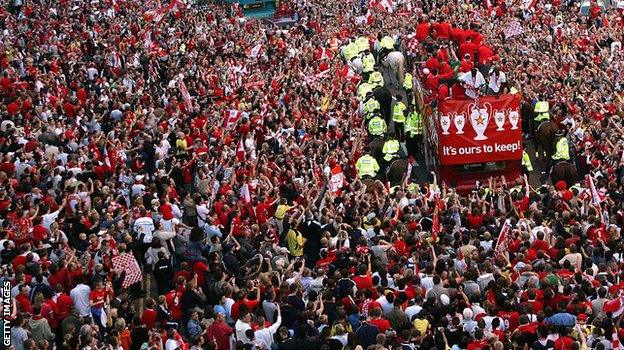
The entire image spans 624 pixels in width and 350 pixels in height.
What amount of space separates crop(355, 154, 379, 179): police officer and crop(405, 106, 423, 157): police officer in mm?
3331

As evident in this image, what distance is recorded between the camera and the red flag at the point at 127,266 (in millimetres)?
18203

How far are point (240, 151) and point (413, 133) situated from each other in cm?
491

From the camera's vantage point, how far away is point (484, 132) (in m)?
24.5

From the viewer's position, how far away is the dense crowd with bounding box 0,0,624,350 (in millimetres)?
15906

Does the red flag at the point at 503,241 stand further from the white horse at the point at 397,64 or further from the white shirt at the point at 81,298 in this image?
the white horse at the point at 397,64

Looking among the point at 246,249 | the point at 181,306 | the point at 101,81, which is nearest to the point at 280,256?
the point at 246,249

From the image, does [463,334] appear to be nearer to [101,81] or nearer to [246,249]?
[246,249]

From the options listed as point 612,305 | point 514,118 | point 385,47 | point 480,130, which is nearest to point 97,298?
point 612,305

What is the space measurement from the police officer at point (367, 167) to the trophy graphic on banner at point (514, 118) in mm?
2707

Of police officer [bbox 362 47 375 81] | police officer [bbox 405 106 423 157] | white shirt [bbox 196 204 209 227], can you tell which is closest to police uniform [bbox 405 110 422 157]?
police officer [bbox 405 106 423 157]

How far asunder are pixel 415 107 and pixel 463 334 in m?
13.6

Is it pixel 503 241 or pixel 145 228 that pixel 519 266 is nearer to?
pixel 503 241

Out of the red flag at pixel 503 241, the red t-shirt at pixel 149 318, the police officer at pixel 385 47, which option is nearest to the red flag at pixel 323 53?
the police officer at pixel 385 47

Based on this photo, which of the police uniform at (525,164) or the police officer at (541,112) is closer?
the police uniform at (525,164)
